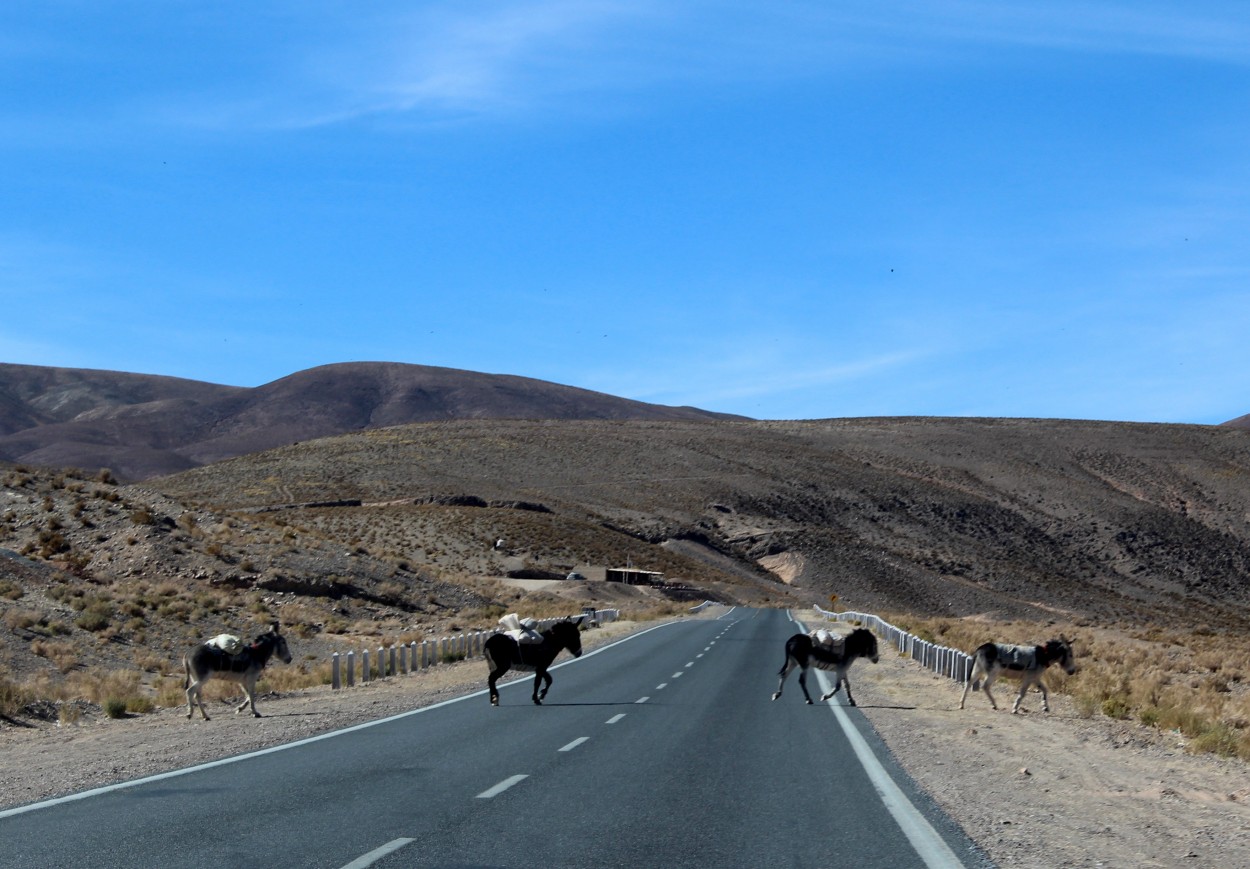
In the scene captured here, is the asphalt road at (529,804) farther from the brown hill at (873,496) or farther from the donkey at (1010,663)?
the brown hill at (873,496)

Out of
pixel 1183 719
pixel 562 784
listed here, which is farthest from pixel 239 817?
pixel 1183 719

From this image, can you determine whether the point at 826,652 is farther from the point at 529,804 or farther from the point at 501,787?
the point at 529,804

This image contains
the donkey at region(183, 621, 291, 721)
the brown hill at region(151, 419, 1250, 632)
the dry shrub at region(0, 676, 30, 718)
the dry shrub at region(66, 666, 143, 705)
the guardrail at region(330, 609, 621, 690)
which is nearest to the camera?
the donkey at region(183, 621, 291, 721)

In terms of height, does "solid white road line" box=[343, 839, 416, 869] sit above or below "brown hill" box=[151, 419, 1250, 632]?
below

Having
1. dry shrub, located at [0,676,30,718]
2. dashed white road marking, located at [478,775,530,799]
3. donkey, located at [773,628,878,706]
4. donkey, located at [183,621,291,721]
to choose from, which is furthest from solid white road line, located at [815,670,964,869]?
dry shrub, located at [0,676,30,718]

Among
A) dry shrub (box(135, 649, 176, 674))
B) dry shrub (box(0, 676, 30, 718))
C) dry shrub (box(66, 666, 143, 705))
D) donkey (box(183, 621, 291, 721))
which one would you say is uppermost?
donkey (box(183, 621, 291, 721))

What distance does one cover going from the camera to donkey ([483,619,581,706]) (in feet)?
62.8

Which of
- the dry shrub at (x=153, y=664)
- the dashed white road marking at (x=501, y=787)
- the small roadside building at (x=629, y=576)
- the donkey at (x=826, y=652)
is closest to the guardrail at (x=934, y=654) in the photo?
the donkey at (x=826, y=652)

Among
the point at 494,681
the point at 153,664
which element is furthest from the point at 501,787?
the point at 153,664

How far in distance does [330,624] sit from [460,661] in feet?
37.8

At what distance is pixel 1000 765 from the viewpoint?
13656 mm

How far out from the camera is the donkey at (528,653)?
19141mm

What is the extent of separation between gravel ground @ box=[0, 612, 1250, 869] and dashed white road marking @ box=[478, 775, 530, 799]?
3775mm

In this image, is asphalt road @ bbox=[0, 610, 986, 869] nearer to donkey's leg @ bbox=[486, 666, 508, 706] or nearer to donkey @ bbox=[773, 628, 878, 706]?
donkey's leg @ bbox=[486, 666, 508, 706]
